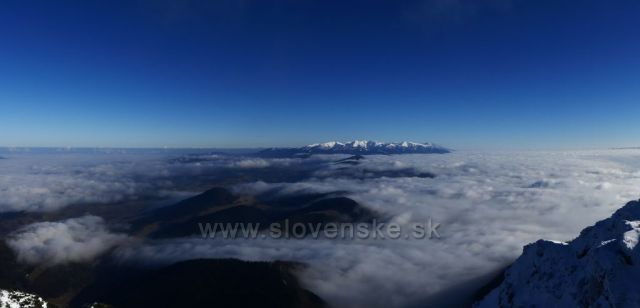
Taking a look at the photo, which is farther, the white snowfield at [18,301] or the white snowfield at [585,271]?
the white snowfield at [18,301]

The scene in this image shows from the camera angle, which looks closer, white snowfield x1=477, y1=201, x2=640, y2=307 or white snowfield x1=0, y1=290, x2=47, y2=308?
white snowfield x1=477, y1=201, x2=640, y2=307

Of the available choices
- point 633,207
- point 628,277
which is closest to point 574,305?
point 628,277

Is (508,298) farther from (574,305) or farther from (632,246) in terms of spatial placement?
(632,246)

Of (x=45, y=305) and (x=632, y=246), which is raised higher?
(x=632, y=246)

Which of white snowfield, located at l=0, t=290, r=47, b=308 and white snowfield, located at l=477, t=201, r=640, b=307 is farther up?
white snowfield, located at l=477, t=201, r=640, b=307

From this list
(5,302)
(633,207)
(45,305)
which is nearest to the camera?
(5,302)
